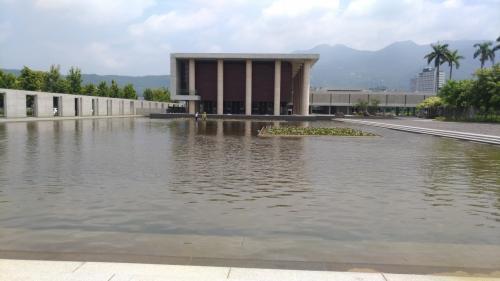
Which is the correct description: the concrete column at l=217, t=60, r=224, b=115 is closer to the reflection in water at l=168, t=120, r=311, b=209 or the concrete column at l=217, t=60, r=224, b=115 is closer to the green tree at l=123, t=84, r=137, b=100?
the green tree at l=123, t=84, r=137, b=100

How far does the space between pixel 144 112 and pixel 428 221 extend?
89.8m

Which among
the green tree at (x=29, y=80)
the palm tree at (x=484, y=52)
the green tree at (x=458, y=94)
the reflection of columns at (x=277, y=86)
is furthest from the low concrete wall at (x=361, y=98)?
the green tree at (x=29, y=80)

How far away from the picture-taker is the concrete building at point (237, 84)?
256 ft

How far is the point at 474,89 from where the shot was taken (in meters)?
65.4

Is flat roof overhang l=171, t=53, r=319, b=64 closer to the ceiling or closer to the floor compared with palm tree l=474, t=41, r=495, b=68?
closer to the floor

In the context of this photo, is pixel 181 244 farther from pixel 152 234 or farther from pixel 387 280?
pixel 387 280

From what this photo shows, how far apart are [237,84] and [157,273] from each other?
77921mm

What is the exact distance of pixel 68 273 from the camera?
4875mm

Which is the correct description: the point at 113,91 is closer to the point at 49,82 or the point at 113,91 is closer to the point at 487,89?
the point at 49,82

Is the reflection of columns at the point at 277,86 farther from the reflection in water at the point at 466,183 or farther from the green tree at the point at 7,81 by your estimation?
the reflection in water at the point at 466,183

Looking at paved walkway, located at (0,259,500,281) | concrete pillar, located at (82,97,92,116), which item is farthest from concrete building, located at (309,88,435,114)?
paved walkway, located at (0,259,500,281)

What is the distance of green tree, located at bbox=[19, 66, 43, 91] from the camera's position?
7212 cm

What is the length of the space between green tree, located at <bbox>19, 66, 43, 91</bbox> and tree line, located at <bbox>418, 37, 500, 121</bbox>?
69892 millimetres

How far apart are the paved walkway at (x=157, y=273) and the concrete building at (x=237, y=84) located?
73218 millimetres
